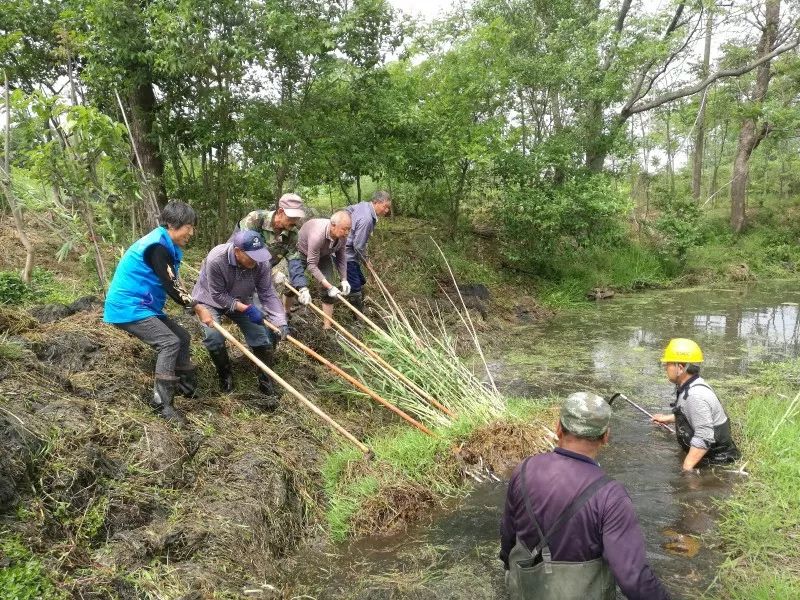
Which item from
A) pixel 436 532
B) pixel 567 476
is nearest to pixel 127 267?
pixel 436 532

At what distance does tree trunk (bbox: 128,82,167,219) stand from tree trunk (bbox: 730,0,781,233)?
14.1 m

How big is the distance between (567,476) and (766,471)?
2.79 m

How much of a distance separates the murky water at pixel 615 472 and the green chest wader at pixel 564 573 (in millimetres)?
960

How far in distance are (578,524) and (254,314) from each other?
3.26m

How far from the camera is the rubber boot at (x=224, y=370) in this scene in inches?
183

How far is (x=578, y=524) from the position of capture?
6.40 ft

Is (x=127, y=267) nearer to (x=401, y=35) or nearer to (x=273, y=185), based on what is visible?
(x=273, y=185)

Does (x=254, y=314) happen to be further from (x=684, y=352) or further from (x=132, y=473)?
(x=684, y=352)

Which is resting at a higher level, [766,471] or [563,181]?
[563,181]

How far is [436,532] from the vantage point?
11.4ft

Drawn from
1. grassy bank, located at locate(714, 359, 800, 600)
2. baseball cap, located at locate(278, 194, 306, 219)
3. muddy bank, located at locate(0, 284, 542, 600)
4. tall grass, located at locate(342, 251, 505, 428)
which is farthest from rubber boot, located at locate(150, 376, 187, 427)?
grassy bank, located at locate(714, 359, 800, 600)

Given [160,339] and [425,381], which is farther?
[425,381]

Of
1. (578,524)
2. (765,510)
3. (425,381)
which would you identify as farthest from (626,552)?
(425,381)

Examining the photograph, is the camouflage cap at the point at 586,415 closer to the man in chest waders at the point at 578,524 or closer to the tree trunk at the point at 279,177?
the man in chest waders at the point at 578,524
